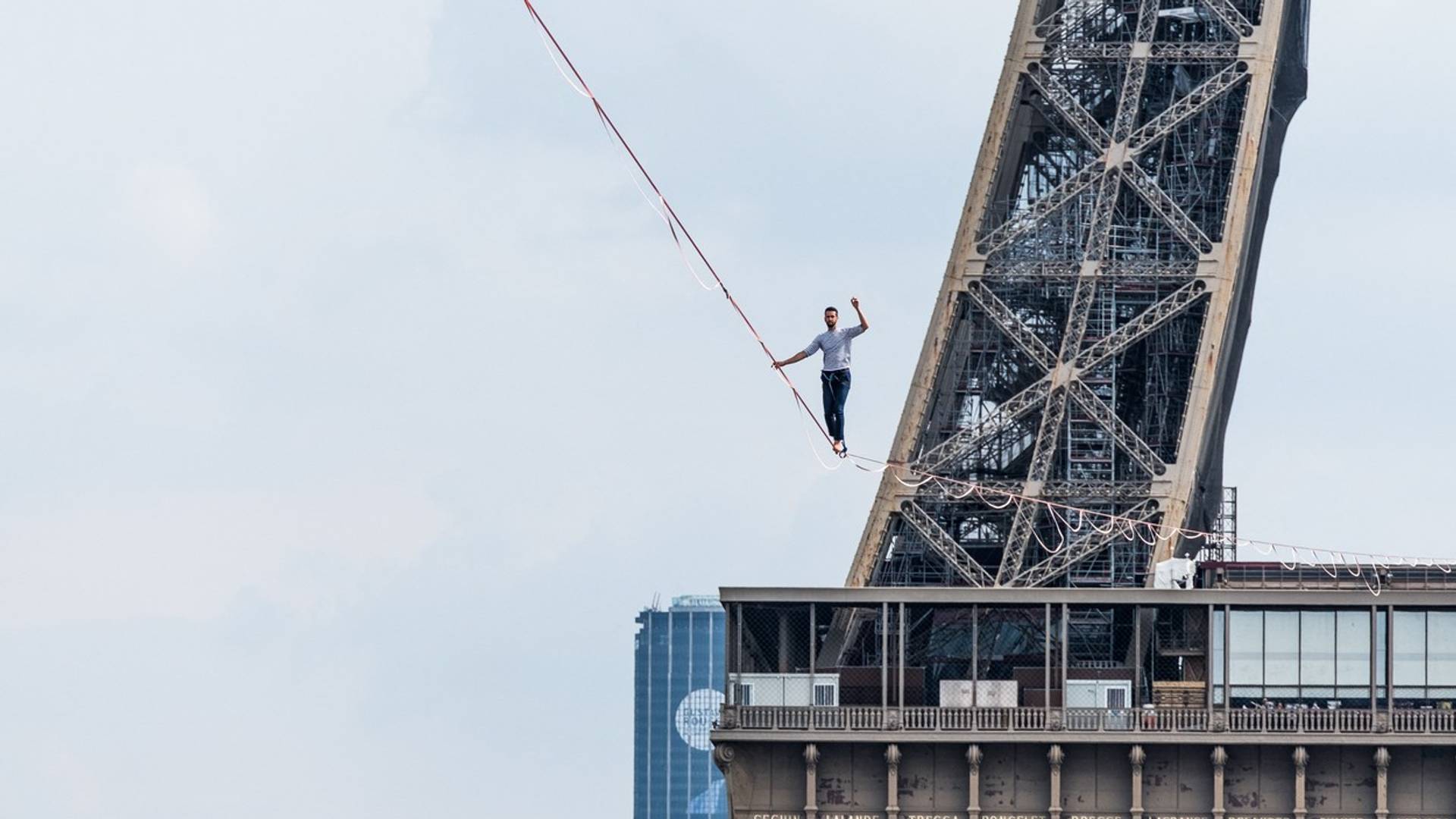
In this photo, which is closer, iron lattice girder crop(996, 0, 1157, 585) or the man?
the man

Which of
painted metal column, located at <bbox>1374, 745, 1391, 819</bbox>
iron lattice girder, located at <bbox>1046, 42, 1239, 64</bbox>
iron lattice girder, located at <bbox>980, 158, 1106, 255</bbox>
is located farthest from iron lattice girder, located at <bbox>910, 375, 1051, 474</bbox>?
painted metal column, located at <bbox>1374, 745, 1391, 819</bbox>

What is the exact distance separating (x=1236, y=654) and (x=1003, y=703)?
532 cm

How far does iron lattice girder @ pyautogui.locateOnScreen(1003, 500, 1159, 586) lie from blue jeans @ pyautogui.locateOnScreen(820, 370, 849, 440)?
83.1 feet

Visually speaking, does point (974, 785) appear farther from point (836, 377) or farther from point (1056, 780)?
point (836, 377)

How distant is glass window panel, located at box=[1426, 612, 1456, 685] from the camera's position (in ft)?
318

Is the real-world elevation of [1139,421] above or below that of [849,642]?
above

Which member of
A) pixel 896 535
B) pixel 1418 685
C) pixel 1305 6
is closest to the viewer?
pixel 1418 685

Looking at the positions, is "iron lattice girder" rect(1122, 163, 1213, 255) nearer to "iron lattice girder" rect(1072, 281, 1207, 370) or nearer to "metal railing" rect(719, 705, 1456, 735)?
"iron lattice girder" rect(1072, 281, 1207, 370)

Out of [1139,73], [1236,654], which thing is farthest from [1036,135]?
[1236,654]

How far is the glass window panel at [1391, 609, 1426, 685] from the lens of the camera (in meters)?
96.9

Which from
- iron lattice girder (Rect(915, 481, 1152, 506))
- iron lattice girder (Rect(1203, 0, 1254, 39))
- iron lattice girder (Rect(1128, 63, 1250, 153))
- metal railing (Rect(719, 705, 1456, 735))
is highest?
iron lattice girder (Rect(1203, 0, 1254, 39))

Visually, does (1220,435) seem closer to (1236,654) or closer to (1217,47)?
(1217,47)

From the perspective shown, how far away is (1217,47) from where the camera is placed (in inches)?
4355

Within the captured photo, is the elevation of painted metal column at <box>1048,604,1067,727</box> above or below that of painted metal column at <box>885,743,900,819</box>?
above
